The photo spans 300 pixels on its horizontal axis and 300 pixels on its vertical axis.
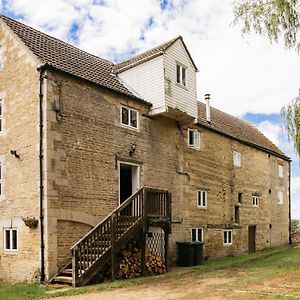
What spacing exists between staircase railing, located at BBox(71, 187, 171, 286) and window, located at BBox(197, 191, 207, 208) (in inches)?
224

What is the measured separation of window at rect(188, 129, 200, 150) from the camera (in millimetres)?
22892

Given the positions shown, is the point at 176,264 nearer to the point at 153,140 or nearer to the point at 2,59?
the point at 153,140

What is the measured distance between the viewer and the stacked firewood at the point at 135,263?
50.7ft

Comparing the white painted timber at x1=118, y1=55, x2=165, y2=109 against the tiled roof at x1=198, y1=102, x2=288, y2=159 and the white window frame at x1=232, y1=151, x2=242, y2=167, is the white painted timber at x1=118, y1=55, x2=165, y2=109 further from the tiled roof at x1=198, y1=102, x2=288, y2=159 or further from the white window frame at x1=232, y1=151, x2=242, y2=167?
the white window frame at x1=232, y1=151, x2=242, y2=167

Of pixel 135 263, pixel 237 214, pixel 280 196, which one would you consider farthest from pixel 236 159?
pixel 135 263

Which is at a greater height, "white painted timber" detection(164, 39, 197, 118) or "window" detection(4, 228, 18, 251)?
"white painted timber" detection(164, 39, 197, 118)

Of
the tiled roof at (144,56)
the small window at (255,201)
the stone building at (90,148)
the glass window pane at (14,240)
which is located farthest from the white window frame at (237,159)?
the glass window pane at (14,240)

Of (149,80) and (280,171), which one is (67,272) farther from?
(280,171)

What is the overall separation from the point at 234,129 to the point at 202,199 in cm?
812

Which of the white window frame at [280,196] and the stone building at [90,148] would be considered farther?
the white window frame at [280,196]

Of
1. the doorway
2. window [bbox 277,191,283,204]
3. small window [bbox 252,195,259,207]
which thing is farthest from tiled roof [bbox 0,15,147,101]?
window [bbox 277,191,283,204]

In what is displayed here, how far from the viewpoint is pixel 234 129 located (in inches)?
1169

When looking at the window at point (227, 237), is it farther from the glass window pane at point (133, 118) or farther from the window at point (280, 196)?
the glass window pane at point (133, 118)

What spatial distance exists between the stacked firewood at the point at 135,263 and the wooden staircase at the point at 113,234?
0.32 metres
